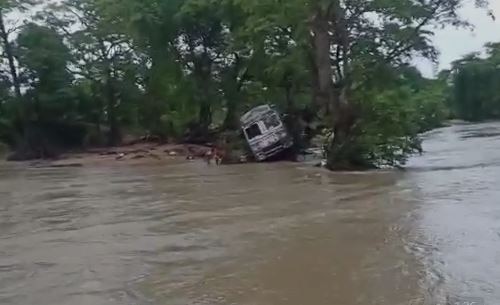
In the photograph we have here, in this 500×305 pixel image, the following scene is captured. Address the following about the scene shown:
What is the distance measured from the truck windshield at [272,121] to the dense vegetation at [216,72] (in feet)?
4.85

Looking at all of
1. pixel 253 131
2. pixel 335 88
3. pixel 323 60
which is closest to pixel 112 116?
pixel 253 131

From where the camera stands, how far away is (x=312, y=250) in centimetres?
805

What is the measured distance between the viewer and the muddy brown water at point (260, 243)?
248 inches

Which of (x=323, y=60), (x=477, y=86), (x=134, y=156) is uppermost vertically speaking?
(x=323, y=60)

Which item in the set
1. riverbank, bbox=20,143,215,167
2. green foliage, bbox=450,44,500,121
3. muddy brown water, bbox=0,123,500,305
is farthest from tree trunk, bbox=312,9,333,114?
green foliage, bbox=450,44,500,121

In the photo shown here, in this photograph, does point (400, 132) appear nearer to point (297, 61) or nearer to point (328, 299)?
point (297, 61)

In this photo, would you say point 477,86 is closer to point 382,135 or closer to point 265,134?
point 265,134

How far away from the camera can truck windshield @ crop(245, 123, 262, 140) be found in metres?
A: 26.5

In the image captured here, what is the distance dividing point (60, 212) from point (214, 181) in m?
5.86

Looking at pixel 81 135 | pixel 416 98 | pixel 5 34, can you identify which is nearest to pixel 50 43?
pixel 5 34

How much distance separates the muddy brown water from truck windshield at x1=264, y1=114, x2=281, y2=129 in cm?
955

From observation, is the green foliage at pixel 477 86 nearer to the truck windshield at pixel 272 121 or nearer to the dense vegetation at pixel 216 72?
the dense vegetation at pixel 216 72

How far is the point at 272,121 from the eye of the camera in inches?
1048

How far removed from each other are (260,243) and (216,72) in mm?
27510
